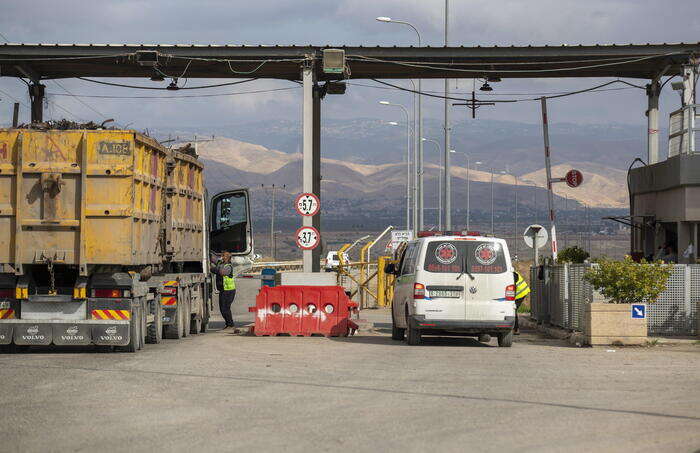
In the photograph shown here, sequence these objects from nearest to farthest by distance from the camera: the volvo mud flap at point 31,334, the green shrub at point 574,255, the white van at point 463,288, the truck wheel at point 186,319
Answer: the volvo mud flap at point 31,334 → the white van at point 463,288 → the truck wheel at point 186,319 → the green shrub at point 574,255

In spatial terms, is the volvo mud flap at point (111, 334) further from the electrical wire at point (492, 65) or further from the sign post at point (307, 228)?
the electrical wire at point (492, 65)

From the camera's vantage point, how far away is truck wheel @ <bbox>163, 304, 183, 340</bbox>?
76.1 feet

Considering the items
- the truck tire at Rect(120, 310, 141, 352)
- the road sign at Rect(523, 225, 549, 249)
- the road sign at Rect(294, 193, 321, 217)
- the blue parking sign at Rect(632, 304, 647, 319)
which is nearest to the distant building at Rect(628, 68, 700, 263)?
the road sign at Rect(523, 225, 549, 249)

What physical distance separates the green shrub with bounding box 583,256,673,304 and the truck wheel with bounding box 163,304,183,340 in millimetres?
8047

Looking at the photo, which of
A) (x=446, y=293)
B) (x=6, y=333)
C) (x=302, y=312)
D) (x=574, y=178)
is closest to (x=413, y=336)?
(x=446, y=293)

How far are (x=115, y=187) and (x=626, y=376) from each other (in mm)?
8214

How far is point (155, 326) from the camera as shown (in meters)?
21.7

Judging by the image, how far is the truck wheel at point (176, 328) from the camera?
2319 cm

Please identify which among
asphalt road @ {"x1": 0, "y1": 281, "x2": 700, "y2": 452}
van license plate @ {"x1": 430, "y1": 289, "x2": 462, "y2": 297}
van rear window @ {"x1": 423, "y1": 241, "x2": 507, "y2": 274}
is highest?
van rear window @ {"x1": 423, "y1": 241, "x2": 507, "y2": 274}

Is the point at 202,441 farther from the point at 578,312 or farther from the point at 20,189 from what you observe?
the point at 578,312

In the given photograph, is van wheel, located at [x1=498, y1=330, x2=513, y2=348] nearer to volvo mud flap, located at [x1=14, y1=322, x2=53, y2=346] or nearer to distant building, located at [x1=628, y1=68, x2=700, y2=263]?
distant building, located at [x1=628, y1=68, x2=700, y2=263]

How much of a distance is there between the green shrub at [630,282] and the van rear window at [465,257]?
2136mm

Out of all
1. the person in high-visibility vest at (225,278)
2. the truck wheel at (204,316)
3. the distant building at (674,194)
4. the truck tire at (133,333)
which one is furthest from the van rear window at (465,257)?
the truck wheel at (204,316)

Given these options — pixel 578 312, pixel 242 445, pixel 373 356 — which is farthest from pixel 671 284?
pixel 242 445
